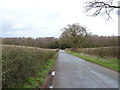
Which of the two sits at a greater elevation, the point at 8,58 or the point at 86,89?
the point at 8,58

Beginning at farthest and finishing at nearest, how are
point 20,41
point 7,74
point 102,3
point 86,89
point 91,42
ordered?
point 91,42, point 102,3, point 20,41, point 86,89, point 7,74

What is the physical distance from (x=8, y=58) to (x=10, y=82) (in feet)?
2.88

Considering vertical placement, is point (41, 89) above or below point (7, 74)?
below

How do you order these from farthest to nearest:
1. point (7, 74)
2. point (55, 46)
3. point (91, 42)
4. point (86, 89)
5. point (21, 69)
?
1. point (55, 46)
2. point (91, 42)
3. point (86, 89)
4. point (21, 69)
5. point (7, 74)

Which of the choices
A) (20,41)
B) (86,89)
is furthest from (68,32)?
(86,89)

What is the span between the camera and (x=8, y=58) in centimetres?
657

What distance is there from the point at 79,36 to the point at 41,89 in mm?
59999

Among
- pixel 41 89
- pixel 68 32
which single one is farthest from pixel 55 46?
pixel 41 89

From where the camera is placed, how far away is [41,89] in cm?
840

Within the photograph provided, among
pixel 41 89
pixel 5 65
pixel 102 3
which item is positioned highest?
pixel 102 3

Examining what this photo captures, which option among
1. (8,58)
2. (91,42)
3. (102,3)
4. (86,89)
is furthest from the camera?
(91,42)

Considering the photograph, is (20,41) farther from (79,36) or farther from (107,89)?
(79,36)

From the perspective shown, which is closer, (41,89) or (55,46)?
(41,89)

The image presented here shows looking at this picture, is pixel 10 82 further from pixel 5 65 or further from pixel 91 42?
pixel 91 42
